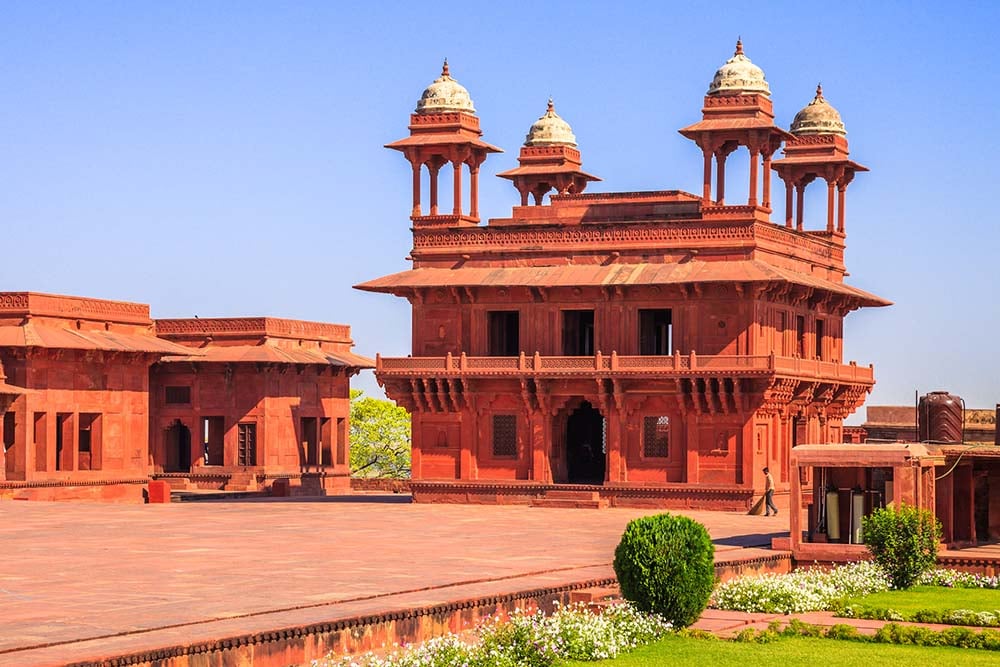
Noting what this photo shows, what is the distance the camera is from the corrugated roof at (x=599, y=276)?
39688 mm

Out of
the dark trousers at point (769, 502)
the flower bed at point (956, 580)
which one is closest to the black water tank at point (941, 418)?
the flower bed at point (956, 580)

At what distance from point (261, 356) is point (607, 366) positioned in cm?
1615

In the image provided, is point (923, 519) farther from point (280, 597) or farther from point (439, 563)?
point (280, 597)

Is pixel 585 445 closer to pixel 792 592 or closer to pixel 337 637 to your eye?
pixel 792 592

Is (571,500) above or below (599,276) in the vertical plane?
below

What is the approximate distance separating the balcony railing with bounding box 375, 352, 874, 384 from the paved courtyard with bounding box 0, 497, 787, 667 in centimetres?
348

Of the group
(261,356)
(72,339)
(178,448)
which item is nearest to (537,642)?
(72,339)

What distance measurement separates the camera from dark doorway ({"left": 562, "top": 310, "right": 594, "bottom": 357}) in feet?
141

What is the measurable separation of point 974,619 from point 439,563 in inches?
310

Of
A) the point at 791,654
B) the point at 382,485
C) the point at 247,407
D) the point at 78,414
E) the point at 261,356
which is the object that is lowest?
the point at 791,654

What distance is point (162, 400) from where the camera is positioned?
55.4 meters

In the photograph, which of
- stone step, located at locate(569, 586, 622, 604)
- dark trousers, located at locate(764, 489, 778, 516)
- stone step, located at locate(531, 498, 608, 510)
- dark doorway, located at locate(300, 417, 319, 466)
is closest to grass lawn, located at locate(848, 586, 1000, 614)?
stone step, located at locate(569, 586, 622, 604)

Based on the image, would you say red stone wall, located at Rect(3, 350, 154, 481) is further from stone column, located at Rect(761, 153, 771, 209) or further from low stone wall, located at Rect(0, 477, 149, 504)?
stone column, located at Rect(761, 153, 771, 209)

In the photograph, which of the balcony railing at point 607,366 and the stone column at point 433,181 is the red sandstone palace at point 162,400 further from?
the stone column at point 433,181
